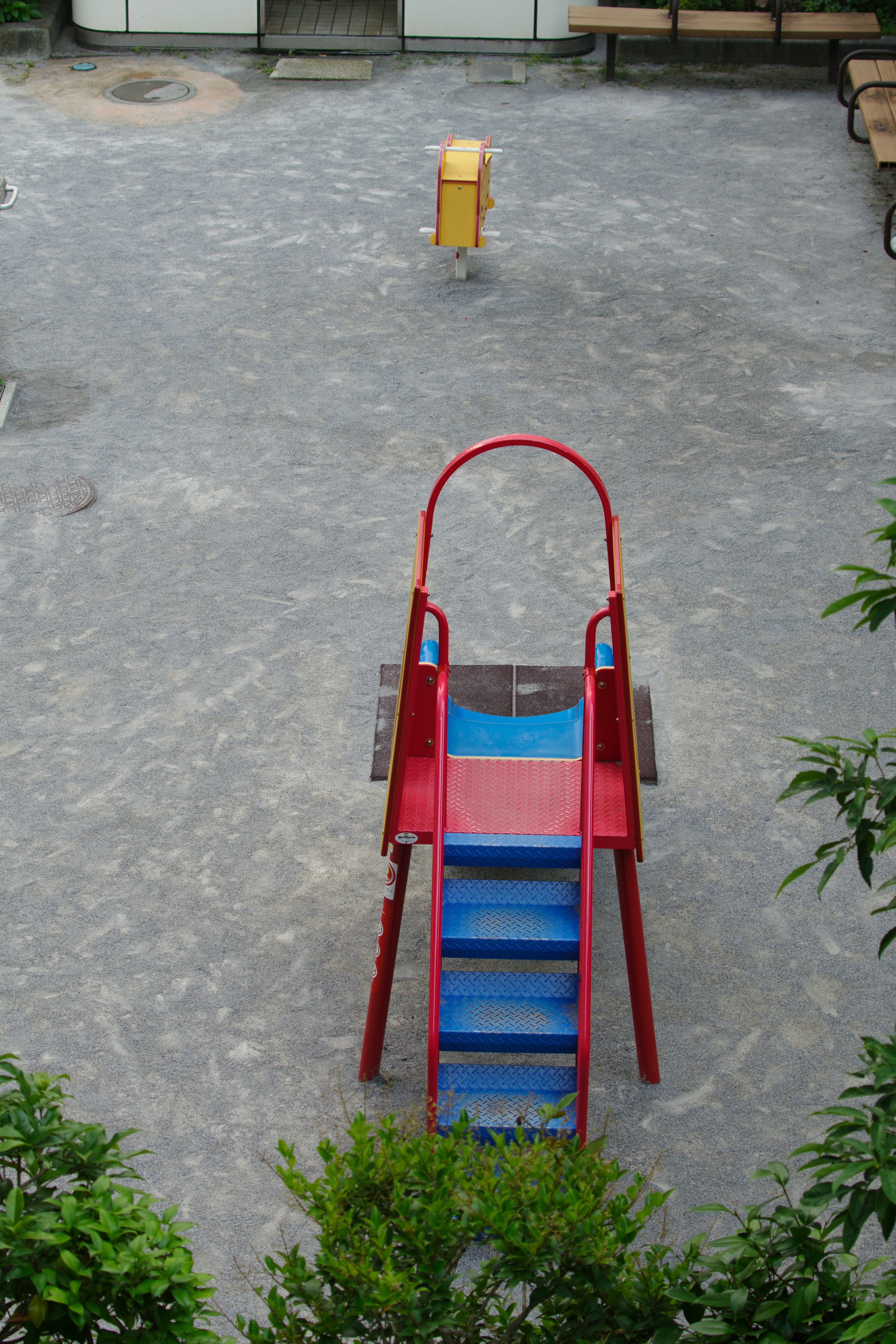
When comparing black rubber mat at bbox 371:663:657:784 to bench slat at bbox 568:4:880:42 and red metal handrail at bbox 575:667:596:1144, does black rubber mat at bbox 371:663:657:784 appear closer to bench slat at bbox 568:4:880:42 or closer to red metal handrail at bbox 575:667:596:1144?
red metal handrail at bbox 575:667:596:1144

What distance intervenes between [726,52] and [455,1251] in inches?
488

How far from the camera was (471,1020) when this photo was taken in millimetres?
3902

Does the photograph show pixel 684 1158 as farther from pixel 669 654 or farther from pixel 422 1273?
pixel 669 654

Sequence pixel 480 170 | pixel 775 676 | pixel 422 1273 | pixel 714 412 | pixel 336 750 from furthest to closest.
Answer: pixel 480 170, pixel 714 412, pixel 775 676, pixel 336 750, pixel 422 1273

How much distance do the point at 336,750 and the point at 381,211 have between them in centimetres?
577

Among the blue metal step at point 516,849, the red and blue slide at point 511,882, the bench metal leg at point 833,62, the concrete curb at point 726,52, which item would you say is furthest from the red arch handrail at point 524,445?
the concrete curb at point 726,52

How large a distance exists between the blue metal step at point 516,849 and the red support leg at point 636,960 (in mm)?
174

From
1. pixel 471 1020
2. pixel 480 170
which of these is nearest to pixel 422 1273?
pixel 471 1020

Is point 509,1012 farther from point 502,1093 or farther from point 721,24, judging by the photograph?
point 721,24

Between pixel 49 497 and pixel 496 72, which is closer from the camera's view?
pixel 49 497

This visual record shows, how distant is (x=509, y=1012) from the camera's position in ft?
12.9

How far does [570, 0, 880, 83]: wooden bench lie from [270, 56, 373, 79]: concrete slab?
1970 millimetres

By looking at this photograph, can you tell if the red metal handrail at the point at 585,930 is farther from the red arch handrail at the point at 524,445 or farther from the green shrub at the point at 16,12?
the green shrub at the point at 16,12

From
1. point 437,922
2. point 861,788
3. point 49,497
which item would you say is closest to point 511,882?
point 437,922
